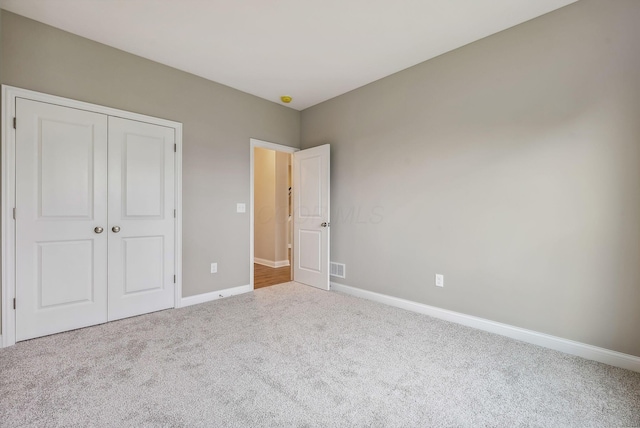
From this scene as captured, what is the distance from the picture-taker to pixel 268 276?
4.84 meters

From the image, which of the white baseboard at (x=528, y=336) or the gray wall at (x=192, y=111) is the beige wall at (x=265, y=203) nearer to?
the gray wall at (x=192, y=111)

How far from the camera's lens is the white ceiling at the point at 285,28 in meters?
2.20

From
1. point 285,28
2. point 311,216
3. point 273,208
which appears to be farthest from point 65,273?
point 273,208

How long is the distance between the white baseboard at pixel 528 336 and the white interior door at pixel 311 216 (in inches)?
39.1

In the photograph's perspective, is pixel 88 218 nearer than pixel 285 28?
No

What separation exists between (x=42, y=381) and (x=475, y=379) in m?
2.75

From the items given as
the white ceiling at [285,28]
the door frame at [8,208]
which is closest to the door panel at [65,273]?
the door frame at [8,208]

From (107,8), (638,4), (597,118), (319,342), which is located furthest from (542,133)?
(107,8)

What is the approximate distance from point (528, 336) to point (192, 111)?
4013mm

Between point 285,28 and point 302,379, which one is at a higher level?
point 285,28

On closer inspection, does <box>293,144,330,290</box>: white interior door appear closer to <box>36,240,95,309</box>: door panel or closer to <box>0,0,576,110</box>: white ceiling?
<box>0,0,576,110</box>: white ceiling

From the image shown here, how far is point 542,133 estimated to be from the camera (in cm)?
229

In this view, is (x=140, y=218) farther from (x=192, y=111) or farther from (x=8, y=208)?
(x=192, y=111)

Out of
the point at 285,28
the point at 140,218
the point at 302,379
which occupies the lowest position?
the point at 302,379
